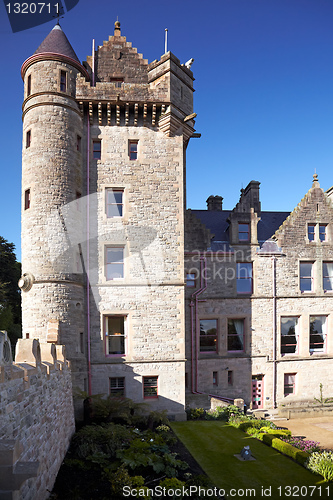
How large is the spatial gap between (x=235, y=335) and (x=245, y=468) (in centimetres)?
1099

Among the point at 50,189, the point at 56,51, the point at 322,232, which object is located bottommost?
the point at 322,232

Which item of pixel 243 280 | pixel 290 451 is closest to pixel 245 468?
pixel 290 451

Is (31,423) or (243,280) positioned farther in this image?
(243,280)

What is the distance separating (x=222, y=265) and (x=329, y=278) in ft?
27.1

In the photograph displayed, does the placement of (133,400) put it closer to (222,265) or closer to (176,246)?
(176,246)

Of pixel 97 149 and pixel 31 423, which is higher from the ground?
pixel 97 149

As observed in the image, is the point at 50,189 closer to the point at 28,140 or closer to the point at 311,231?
the point at 28,140

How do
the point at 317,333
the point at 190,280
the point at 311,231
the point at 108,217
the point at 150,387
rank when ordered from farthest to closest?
the point at 311,231 < the point at 317,333 < the point at 190,280 < the point at 108,217 < the point at 150,387

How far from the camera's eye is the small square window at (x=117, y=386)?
19.6 meters

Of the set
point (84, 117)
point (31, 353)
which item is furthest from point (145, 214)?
point (31, 353)

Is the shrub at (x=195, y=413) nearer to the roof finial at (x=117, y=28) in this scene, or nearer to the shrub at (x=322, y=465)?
the shrub at (x=322, y=465)

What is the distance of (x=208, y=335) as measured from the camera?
77.7ft

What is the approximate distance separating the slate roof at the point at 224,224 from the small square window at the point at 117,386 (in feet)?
35.7

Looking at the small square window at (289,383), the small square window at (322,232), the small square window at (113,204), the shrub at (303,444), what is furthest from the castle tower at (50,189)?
the small square window at (322,232)
